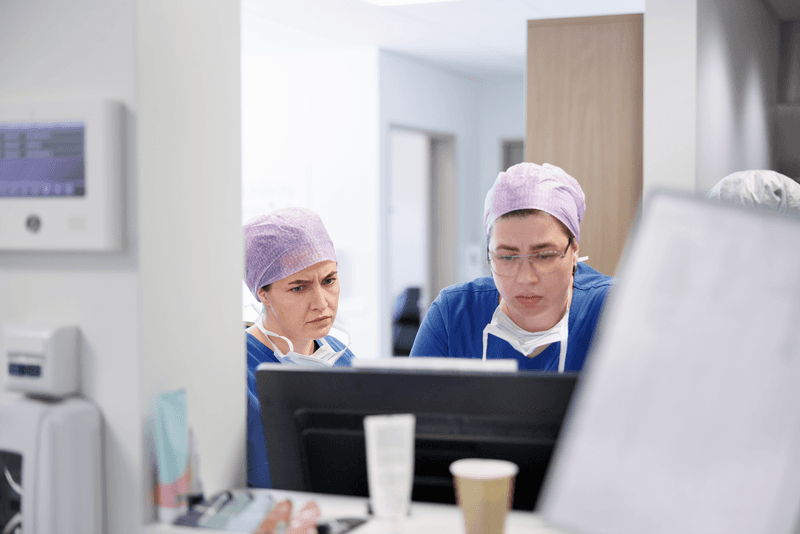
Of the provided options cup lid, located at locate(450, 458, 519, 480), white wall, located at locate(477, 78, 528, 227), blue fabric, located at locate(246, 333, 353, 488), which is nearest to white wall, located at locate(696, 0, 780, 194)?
blue fabric, located at locate(246, 333, 353, 488)

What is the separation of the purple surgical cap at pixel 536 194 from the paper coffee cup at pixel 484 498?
1068 mm

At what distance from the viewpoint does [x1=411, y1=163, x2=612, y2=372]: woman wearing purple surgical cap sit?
1838 millimetres

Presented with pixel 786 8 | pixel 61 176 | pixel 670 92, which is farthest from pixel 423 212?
pixel 61 176

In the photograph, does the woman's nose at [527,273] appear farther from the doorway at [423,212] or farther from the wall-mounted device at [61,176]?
the doorway at [423,212]

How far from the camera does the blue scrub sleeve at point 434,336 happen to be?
1982mm

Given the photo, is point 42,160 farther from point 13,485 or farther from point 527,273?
point 527,273

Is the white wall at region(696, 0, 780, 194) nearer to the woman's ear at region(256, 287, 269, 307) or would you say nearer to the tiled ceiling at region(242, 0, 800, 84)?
the tiled ceiling at region(242, 0, 800, 84)

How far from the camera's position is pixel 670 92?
116 inches

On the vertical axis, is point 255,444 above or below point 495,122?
below

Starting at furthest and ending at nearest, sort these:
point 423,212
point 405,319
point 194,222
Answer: point 423,212 → point 405,319 → point 194,222

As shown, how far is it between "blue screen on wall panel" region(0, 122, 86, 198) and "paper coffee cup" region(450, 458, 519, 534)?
62 centimetres

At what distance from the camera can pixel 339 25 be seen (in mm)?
4520

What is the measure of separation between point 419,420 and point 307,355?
101 cm

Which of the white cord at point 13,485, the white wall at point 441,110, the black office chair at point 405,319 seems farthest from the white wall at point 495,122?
the white cord at point 13,485
